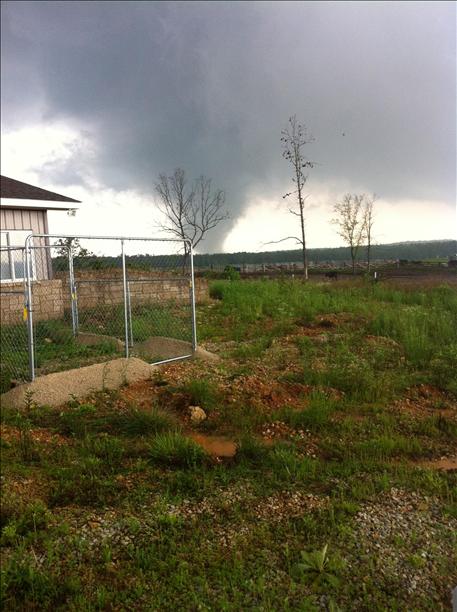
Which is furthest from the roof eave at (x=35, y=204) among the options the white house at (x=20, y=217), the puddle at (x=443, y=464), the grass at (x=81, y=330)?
the puddle at (x=443, y=464)

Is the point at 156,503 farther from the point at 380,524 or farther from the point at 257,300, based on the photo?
the point at 257,300

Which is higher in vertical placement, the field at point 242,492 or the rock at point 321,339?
the rock at point 321,339

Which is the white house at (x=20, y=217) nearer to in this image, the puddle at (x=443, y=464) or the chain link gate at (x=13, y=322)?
the chain link gate at (x=13, y=322)

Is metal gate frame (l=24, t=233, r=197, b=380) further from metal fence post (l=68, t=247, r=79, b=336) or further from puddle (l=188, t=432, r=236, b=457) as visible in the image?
puddle (l=188, t=432, r=236, b=457)

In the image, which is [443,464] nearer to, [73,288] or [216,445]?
[216,445]

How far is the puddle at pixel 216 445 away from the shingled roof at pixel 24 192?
10.2m

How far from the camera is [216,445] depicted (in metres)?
5.00

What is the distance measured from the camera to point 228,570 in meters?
2.99

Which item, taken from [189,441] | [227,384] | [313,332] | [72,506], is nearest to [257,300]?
[313,332]

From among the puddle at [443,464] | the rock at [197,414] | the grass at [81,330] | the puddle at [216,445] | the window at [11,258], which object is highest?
the window at [11,258]

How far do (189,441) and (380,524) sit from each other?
1789mm

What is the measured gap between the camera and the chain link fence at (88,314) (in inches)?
313

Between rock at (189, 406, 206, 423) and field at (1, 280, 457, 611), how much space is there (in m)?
0.07

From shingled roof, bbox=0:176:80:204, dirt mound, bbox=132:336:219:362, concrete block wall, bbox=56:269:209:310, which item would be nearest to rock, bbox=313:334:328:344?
dirt mound, bbox=132:336:219:362
